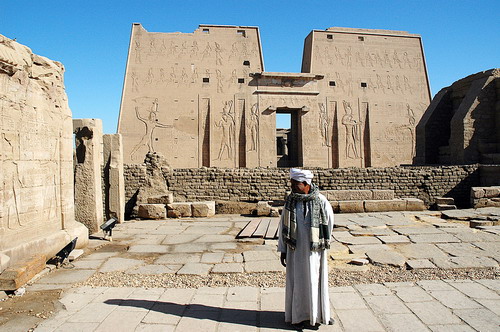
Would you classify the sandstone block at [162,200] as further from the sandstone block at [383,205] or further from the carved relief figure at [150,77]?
the carved relief figure at [150,77]

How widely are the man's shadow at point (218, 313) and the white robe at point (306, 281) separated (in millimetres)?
181

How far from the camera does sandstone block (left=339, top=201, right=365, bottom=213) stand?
33.6ft

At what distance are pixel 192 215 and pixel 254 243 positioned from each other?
12.9 ft

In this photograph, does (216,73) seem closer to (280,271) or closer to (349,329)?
(280,271)

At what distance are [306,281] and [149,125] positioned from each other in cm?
1638

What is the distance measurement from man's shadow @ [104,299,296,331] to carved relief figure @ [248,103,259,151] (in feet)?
49.6

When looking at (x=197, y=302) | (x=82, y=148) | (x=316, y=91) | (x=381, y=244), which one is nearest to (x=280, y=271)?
(x=197, y=302)

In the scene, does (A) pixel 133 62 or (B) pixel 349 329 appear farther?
(A) pixel 133 62

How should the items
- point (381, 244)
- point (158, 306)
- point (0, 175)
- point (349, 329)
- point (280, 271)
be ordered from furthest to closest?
1. point (381, 244)
2. point (280, 271)
3. point (0, 175)
4. point (158, 306)
5. point (349, 329)

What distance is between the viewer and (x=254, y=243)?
6.53m

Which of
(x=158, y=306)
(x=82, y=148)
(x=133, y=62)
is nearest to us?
(x=158, y=306)

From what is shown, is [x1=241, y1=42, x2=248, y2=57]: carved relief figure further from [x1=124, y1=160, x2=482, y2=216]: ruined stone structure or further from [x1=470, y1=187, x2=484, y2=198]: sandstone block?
[x1=470, y1=187, x2=484, y2=198]: sandstone block

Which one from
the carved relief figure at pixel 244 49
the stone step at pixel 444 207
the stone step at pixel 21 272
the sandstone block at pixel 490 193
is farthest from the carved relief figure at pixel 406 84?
the stone step at pixel 21 272

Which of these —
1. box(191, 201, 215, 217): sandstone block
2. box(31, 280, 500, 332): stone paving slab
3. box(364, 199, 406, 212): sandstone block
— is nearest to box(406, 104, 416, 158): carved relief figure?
box(364, 199, 406, 212): sandstone block
